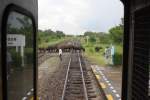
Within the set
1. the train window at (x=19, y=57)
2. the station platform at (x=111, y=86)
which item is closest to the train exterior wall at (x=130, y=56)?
the train window at (x=19, y=57)

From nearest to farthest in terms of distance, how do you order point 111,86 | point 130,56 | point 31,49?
1. point 31,49
2. point 130,56
3. point 111,86

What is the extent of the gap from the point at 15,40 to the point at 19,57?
23 centimetres

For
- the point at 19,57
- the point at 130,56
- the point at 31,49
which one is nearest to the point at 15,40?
the point at 19,57

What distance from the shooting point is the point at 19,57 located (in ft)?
12.2

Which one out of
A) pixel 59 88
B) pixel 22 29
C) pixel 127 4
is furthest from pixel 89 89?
pixel 22 29

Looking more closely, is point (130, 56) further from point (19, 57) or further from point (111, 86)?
point (111, 86)

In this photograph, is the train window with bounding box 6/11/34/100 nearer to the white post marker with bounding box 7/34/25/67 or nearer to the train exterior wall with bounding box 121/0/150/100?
the white post marker with bounding box 7/34/25/67

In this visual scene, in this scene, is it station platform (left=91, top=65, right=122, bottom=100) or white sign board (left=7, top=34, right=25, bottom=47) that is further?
station platform (left=91, top=65, right=122, bottom=100)

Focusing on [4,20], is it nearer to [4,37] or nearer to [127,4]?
[4,37]

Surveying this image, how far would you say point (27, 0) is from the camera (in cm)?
405

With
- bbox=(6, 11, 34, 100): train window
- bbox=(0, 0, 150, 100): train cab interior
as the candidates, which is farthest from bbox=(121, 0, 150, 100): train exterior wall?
bbox=(6, 11, 34, 100): train window

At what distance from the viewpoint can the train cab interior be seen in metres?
3.23

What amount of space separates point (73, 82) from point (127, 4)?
13.0 meters

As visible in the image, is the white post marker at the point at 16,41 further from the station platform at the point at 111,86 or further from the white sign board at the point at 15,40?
the station platform at the point at 111,86
